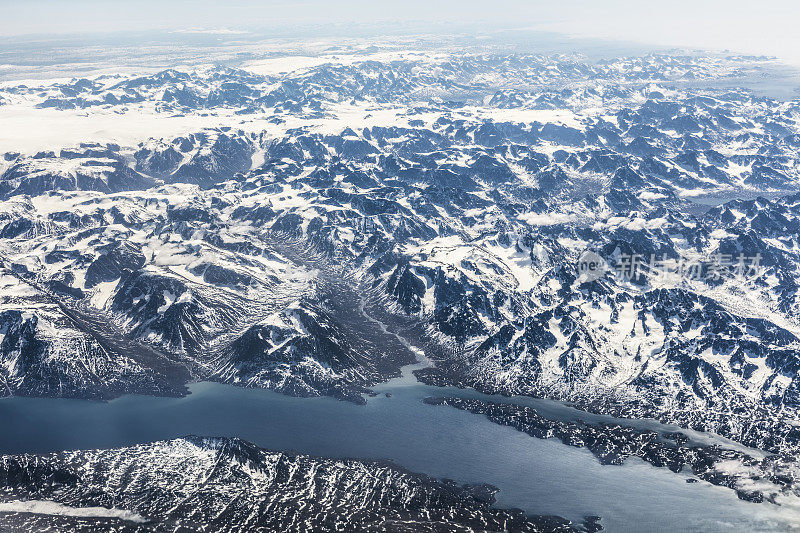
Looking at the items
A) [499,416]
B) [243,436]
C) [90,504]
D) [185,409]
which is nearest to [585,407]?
[499,416]

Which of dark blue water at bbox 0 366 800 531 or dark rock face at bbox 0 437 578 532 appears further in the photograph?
dark blue water at bbox 0 366 800 531

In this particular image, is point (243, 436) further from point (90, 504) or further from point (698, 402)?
point (698, 402)

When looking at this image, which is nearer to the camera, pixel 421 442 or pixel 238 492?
pixel 238 492

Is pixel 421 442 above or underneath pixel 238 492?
underneath

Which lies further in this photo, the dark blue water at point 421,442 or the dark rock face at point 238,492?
the dark blue water at point 421,442
